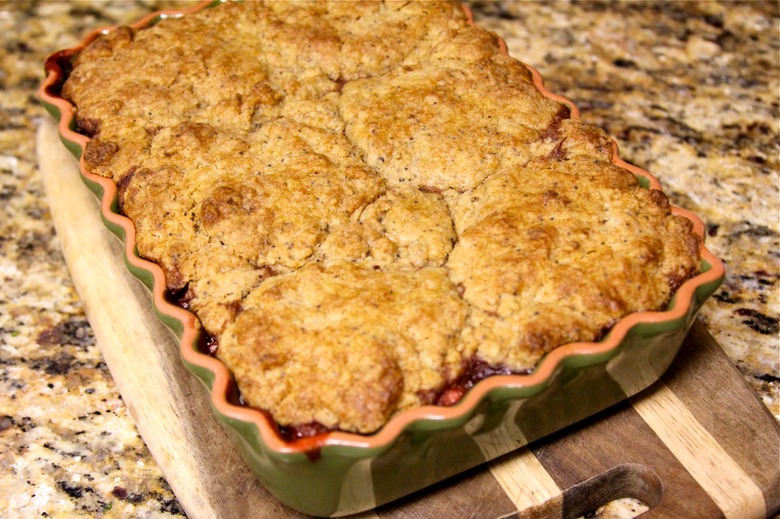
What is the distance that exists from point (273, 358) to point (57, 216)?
1.17 m

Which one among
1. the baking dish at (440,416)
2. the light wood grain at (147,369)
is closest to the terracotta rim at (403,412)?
the baking dish at (440,416)

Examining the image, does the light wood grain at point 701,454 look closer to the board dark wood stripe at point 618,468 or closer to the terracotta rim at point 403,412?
the board dark wood stripe at point 618,468

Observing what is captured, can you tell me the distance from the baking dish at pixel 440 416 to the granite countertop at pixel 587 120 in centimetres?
46

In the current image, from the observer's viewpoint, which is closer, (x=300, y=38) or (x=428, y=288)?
(x=428, y=288)

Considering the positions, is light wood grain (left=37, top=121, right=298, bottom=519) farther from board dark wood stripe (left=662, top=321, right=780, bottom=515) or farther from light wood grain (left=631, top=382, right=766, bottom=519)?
board dark wood stripe (left=662, top=321, right=780, bottom=515)

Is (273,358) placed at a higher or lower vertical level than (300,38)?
lower

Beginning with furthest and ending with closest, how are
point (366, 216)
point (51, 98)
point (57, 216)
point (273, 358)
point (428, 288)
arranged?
point (57, 216), point (51, 98), point (366, 216), point (428, 288), point (273, 358)

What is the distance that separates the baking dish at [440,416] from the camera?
5.43 feet

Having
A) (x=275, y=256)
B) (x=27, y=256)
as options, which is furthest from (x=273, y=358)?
(x=27, y=256)

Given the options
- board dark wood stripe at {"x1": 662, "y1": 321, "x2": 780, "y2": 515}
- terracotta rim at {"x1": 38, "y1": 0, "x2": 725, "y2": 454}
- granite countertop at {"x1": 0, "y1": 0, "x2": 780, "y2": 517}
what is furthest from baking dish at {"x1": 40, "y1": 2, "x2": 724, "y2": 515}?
granite countertop at {"x1": 0, "y1": 0, "x2": 780, "y2": 517}

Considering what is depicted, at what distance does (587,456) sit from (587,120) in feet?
4.81

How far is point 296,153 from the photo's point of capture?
2180 millimetres

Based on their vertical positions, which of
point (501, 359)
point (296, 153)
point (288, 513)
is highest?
point (296, 153)

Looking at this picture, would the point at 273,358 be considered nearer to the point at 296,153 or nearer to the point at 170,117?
the point at 296,153
